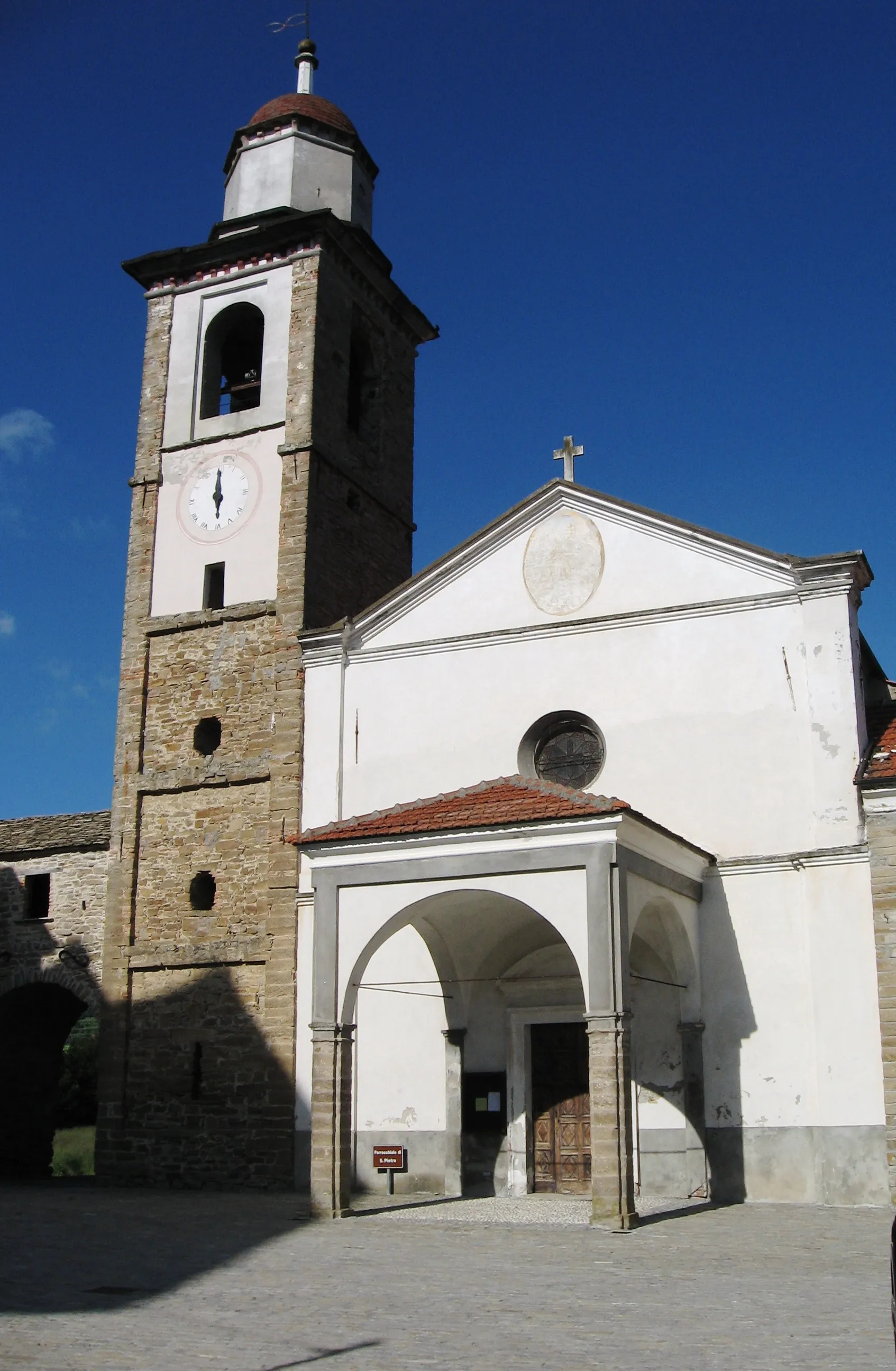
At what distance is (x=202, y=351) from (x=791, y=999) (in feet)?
45.1

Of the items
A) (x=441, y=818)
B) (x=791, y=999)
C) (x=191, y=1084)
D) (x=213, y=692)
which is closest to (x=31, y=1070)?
(x=191, y=1084)

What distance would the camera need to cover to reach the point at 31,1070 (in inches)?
855

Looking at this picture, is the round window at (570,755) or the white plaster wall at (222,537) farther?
the white plaster wall at (222,537)

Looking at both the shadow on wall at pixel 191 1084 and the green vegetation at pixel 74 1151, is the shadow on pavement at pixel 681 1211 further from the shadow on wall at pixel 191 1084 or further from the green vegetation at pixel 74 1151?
the green vegetation at pixel 74 1151

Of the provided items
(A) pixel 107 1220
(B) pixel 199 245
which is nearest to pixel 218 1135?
(A) pixel 107 1220

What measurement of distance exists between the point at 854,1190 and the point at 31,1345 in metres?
9.77

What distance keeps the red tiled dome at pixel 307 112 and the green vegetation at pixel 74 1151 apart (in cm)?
1887

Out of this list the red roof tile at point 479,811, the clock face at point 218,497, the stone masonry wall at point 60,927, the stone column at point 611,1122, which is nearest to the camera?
the stone column at point 611,1122

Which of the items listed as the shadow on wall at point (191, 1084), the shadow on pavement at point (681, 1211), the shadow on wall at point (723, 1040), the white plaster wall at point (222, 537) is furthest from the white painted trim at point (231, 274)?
the shadow on pavement at point (681, 1211)

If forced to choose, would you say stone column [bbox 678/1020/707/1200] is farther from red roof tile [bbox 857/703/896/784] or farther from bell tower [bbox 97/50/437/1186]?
bell tower [bbox 97/50/437/1186]

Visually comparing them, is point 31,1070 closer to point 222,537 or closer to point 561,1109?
point 222,537

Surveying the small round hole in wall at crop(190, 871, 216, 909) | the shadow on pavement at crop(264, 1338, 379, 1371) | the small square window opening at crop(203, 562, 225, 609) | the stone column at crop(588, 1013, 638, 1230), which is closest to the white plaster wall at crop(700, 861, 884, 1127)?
the stone column at crop(588, 1013, 638, 1230)

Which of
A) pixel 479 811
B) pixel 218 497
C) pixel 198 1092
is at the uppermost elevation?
pixel 218 497

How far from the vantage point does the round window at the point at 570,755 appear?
17.0m
